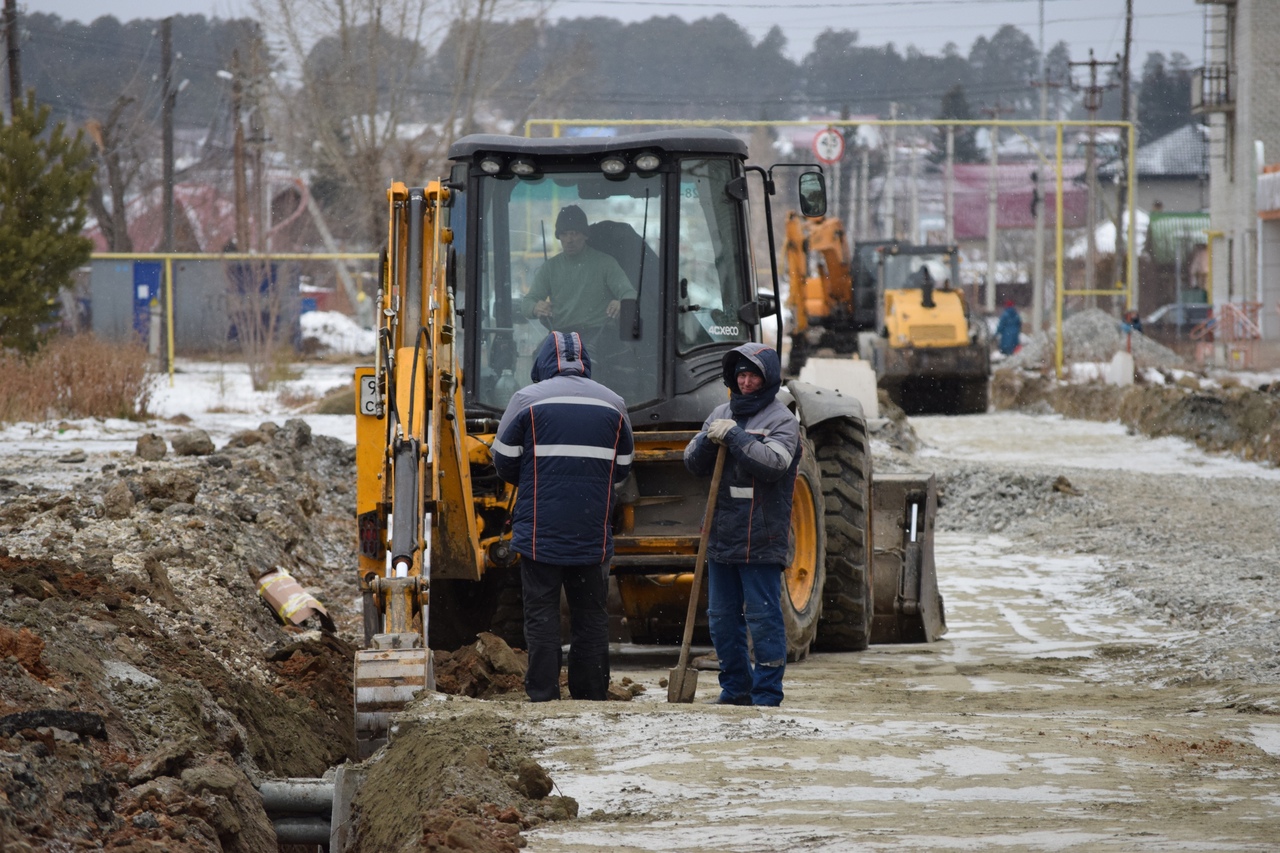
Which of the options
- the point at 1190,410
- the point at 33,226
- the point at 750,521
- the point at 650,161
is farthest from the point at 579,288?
the point at 1190,410

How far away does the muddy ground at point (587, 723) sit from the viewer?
176 inches

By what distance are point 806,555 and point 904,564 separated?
4.37 feet

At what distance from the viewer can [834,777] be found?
4.93 m

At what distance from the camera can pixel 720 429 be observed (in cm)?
688

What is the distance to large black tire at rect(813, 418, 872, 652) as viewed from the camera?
8672mm

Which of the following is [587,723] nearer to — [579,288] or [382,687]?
[382,687]

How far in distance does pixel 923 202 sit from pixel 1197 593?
295 ft

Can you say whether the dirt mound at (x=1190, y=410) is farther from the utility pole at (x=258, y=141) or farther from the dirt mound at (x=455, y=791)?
the utility pole at (x=258, y=141)

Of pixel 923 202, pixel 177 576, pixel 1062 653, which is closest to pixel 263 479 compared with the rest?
pixel 177 576

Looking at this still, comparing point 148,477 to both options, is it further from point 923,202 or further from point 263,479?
point 923,202

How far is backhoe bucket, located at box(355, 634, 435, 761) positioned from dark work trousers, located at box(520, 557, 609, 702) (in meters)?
1.06

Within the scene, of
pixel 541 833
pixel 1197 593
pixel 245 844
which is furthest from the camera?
pixel 1197 593

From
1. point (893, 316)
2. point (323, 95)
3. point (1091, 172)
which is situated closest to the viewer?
point (893, 316)

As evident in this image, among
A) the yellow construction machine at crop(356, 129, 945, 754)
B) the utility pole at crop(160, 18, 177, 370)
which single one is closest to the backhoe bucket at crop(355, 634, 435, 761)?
the yellow construction machine at crop(356, 129, 945, 754)
